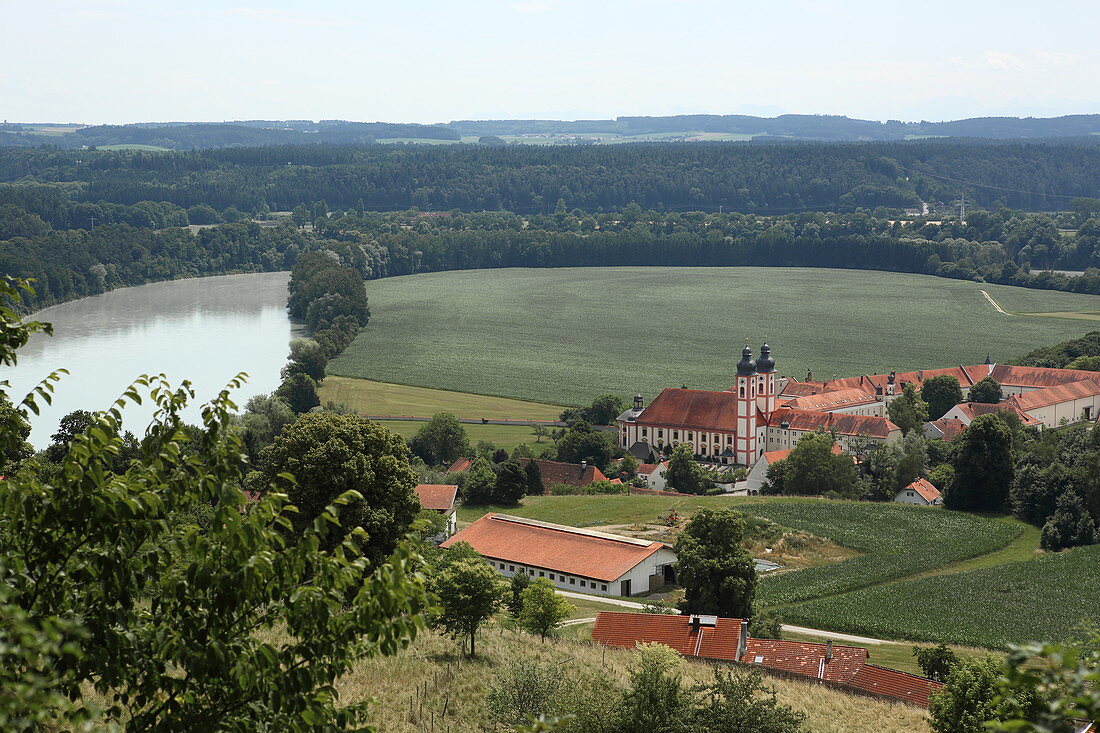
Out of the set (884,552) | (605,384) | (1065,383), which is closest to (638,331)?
(605,384)

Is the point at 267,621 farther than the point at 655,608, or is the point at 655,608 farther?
the point at 655,608

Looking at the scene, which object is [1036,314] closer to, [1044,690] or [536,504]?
[536,504]

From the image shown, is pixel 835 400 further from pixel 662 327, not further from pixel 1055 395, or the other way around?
pixel 662 327

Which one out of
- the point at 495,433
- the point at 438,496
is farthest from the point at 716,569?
the point at 495,433

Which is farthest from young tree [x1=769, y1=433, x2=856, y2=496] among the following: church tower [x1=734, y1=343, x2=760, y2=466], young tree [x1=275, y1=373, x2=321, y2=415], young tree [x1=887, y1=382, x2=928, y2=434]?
young tree [x1=275, y1=373, x2=321, y2=415]

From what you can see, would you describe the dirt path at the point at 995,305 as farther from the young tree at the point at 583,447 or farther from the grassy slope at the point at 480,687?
the grassy slope at the point at 480,687

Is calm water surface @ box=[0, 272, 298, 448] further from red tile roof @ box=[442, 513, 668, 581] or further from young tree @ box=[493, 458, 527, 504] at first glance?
red tile roof @ box=[442, 513, 668, 581]
